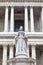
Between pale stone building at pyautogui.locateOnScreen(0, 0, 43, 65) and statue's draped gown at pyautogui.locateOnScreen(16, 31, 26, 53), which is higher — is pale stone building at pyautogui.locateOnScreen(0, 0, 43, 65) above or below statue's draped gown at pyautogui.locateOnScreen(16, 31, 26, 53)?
above

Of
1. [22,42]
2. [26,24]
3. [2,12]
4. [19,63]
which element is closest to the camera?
[19,63]

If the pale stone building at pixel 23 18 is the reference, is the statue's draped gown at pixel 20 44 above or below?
below

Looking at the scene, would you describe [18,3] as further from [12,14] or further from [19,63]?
[19,63]

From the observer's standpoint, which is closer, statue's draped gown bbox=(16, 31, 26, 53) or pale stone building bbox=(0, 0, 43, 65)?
statue's draped gown bbox=(16, 31, 26, 53)

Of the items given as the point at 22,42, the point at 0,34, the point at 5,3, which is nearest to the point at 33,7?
the point at 5,3

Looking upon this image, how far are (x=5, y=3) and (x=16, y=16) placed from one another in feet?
8.68

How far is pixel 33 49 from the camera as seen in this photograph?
25047 mm

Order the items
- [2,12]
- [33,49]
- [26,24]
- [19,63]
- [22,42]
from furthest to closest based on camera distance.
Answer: [2,12] < [26,24] < [33,49] < [22,42] < [19,63]

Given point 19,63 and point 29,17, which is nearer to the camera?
point 19,63

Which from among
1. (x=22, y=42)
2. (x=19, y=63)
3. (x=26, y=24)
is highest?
(x=26, y=24)

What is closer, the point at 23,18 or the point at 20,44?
the point at 20,44

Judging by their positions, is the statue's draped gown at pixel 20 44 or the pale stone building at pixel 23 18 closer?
the statue's draped gown at pixel 20 44

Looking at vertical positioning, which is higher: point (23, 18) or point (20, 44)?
point (23, 18)

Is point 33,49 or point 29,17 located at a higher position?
point 29,17
